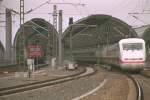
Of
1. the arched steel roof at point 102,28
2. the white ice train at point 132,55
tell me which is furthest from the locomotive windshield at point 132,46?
the arched steel roof at point 102,28

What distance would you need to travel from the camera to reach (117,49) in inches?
1714

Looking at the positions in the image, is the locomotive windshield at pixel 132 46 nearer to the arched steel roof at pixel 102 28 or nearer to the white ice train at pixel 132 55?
the white ice train at pixel 132 55

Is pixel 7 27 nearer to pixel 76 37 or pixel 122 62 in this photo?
pixel 122 62

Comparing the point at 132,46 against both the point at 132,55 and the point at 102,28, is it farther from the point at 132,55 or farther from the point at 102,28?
the point at 102,28

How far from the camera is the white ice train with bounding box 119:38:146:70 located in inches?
1603

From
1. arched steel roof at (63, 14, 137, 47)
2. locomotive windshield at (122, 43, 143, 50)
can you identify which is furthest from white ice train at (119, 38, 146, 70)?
arched steel roof at (63, 14, 137, 47)

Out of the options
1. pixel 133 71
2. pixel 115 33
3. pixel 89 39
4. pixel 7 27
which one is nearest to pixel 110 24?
pixel 115 33

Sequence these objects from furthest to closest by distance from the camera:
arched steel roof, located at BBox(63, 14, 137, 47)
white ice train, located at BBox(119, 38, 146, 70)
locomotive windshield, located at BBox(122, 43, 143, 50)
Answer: arched steel roof, located at BBox(63, 14, 137, 47) < locomotive windshield, located at BBox(122, 43, 143, 50) < white ice train, located at BBox(119, 38, 146, 70)

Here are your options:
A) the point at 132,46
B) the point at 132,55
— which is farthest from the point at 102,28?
the point at 132,55

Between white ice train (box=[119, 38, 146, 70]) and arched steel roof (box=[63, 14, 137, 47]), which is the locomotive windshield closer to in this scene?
white ice train (box=[119, 38, 146, 70])

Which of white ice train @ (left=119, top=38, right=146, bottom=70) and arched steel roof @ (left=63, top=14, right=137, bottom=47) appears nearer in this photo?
white ice train @ (left=119, top=38, right=146, bottom=70)

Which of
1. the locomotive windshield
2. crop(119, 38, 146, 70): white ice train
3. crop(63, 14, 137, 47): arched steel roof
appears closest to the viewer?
crop(119, 38, 146, 70): white ice train

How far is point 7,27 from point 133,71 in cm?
2911

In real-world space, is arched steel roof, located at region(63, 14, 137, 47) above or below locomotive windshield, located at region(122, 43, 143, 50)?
above
